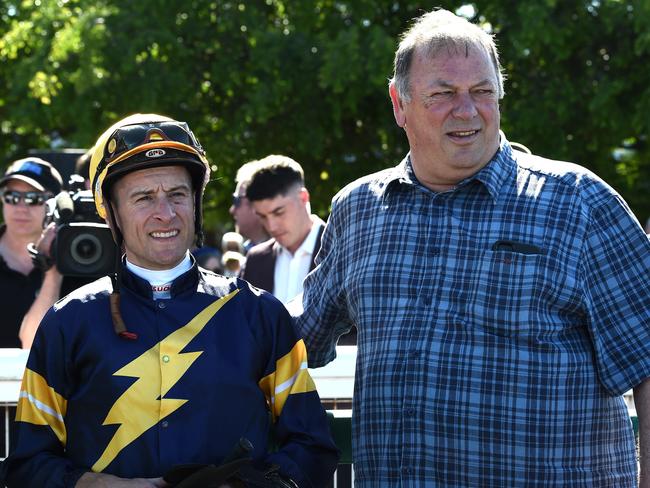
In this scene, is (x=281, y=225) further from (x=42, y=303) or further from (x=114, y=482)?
(x=114, y=482)

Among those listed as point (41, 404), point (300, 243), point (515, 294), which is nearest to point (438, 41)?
point (515, 294)

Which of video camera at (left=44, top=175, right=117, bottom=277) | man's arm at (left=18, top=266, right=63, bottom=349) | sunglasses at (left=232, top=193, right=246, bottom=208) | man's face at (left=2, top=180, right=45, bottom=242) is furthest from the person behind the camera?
sunglasses at (left=232, top=193, right=246, bottom=208)

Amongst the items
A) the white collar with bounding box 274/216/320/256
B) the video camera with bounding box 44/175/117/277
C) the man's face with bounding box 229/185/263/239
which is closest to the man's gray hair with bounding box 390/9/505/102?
the video camera with bounding box 44/175/117/277

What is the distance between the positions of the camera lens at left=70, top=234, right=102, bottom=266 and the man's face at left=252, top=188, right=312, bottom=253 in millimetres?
2072

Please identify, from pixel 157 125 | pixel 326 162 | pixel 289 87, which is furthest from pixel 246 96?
pixel 157 125

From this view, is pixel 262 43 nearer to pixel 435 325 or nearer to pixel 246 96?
pixel 246 96

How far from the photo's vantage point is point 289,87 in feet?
36.6

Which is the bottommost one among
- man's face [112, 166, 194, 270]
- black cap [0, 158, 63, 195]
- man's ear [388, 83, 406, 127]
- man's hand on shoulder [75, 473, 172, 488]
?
man's hand on shoulder [75, 473, 172, 488]

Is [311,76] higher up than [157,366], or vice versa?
[311,76]

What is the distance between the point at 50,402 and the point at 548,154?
8848 millimetres

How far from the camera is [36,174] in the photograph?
220 inches

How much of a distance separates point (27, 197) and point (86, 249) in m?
1.63

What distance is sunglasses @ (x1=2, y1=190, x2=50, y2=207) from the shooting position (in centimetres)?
553

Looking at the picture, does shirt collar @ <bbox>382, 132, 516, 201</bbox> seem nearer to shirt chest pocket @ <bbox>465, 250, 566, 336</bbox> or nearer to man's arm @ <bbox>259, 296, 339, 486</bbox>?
shirt chest pocket @ <bbox>465, 250, 566, 336</bbox>
